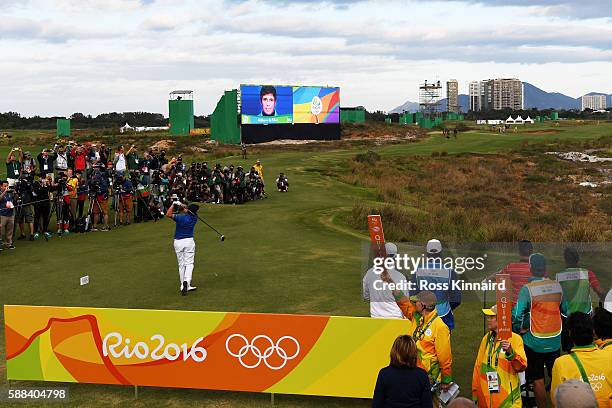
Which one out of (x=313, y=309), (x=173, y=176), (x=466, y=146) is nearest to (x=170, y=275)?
(x=313, y=309)

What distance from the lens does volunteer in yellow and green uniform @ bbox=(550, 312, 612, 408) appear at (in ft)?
21.6

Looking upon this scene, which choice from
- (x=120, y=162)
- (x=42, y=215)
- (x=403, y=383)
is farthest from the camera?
(x=120, y=162)

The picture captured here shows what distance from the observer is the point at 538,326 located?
8.59 m

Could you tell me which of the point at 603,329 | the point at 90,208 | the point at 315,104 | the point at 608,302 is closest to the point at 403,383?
the point at 603,329

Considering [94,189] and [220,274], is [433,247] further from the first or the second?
[94,189]

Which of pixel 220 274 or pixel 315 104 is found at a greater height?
pixel 315 104

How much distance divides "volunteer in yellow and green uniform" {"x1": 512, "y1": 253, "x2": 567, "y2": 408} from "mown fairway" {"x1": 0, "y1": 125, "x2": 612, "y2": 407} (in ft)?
4.52

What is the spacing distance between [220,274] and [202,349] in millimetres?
7720

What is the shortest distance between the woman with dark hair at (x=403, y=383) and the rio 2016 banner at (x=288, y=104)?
74.0 meters

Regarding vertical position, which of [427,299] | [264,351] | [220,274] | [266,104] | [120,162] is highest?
[266,104]

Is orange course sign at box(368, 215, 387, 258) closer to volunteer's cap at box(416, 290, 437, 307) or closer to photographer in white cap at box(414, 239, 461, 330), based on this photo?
photographer in white cap at box(414, 239, 461, 330)

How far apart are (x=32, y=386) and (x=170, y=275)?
7160mm

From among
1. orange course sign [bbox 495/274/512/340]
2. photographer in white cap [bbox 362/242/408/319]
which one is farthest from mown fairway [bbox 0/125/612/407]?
orange course sign [bbox 495/274/512/340]

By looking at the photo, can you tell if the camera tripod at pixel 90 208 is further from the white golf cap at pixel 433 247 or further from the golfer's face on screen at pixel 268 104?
the golfer's face on screen at pixel 268 104
